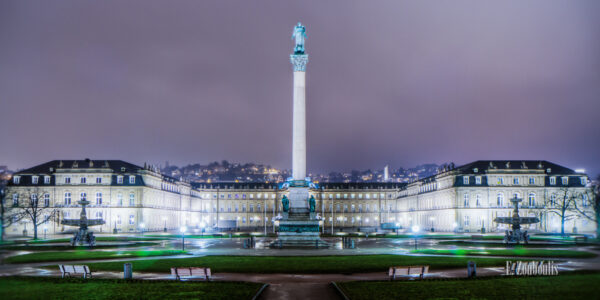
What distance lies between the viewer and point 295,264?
33781 millimetres

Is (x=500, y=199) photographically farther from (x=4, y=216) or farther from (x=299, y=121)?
(x=4, y=216)

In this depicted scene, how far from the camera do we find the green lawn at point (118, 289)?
21.2 meters

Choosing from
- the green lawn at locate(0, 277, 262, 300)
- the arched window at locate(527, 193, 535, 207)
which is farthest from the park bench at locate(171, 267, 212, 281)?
the arched window at locate(527, 193, 535, 207)

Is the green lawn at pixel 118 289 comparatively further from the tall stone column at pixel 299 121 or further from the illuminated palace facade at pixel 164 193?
the illuminated palace facade at pixel 164 193

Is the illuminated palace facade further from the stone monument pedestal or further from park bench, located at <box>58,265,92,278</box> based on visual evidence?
park bench, located at <box>58,265,92,278</box>

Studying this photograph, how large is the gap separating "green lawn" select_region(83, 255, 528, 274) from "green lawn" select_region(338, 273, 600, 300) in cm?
657

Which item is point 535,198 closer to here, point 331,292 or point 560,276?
point 560,276

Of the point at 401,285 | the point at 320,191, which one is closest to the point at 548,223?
the point at 320,191

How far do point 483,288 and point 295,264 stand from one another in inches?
545

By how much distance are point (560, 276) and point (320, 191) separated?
14967 cm

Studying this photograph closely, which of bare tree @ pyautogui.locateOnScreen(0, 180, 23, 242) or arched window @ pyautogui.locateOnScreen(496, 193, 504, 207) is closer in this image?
bare tree @ pyautogui.locateOnScreen(0, 180, 23, 242)

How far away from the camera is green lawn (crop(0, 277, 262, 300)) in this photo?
21.2 meters

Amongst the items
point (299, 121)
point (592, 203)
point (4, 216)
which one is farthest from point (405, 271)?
point (4, 216)

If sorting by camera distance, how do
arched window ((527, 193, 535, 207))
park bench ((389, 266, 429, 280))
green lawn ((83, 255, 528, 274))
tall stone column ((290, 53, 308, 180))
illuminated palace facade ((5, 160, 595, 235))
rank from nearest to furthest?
park bench ((389, 266, 429, 280)) → green lawn ((83, 255, 528, 274)) → tall stone column ((290, 53, 308, 180)) → illuminated palace facade ((5, 160, 595, 235)) → arched window ((527, 193, 535, 207))
